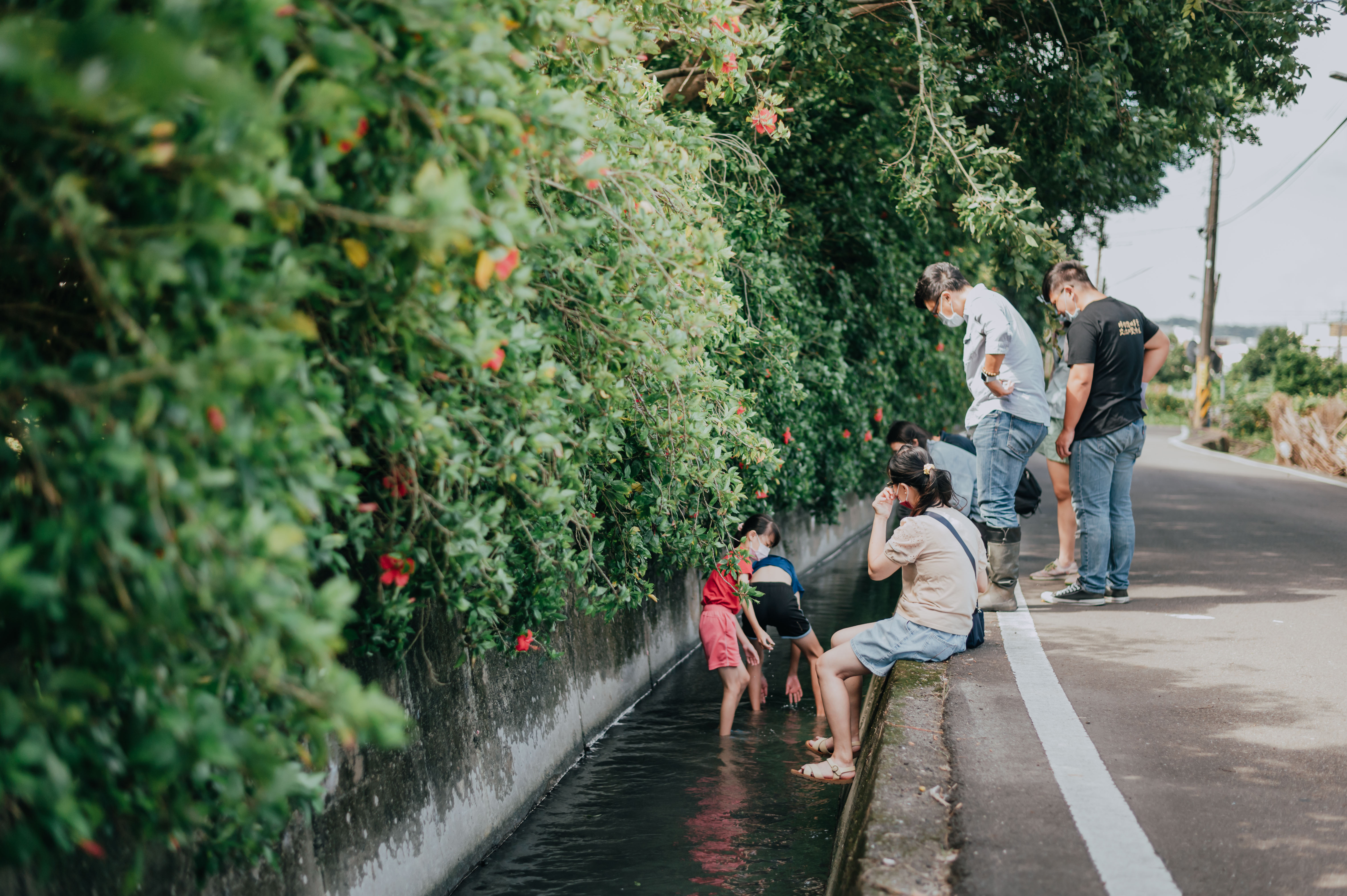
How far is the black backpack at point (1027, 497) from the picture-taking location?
6637 mm

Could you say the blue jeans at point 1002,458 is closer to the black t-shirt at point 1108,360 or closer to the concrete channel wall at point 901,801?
the black t-shirt at point 1108,360

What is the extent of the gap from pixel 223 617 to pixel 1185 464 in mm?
21903

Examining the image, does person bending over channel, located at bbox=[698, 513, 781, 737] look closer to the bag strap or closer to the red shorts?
the red shorts

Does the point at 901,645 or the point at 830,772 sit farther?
the point at 830,772

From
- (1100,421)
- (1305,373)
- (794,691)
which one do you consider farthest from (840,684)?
(1305,373)

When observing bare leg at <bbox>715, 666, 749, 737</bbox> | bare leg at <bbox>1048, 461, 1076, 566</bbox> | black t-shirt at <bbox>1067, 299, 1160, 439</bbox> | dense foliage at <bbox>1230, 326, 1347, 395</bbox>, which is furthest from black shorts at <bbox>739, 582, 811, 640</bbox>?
dense foliage at <bbox>1230, 326, 1347, 395</bbox>

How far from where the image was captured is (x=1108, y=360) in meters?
6.43

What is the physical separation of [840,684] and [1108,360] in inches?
110

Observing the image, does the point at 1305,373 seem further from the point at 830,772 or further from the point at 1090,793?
the point at 1090,793

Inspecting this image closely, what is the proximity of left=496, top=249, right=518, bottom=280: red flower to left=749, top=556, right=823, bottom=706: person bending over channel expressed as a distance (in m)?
4.85

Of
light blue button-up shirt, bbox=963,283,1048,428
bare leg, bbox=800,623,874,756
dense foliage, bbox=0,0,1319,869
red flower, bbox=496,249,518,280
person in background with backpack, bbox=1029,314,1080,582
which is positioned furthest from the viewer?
person in background with backpack, bbox=1029,314,1080,582

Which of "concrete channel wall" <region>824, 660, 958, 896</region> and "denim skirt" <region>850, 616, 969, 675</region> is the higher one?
"denim skirt" <region>850, 616, 969, 675</region>

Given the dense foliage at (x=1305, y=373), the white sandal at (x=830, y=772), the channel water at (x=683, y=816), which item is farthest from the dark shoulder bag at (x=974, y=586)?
the dense foliage at (x=1305, y=373)

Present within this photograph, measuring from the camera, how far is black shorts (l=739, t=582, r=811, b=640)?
685 cm
